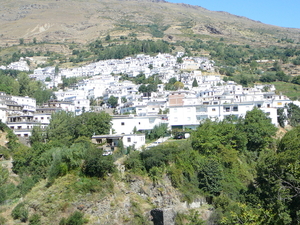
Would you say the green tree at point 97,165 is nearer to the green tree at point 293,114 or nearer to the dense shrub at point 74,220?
→ the dense shrub at point 74,220

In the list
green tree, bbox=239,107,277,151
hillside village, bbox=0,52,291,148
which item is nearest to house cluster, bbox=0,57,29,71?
hillside village, bbox=0,52,291,148

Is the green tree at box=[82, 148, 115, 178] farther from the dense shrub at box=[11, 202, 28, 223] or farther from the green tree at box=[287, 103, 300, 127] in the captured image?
the green tree at box=[287, 103, 300, 127]

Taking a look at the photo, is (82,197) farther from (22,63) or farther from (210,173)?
(22,63)

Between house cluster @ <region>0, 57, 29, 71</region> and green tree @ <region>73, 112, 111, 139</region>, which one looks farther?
house cluster @ <region>0, 57, 29, 71</region>

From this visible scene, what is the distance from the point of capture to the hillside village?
43.6m

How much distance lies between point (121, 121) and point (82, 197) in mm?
14259

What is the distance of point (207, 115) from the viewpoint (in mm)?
44094

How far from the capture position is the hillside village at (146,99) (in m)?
43.6

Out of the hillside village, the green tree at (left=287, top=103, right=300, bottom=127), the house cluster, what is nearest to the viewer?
the hillside village

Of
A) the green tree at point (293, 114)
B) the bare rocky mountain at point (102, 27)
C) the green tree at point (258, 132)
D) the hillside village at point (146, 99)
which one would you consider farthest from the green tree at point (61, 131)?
the bare rocky mountain at point (102, 27)

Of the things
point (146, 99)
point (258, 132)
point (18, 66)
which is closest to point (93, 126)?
point (258, 132)

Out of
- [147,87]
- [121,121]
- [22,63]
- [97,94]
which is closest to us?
[121,121]

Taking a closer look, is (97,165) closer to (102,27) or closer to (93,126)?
(93,126)

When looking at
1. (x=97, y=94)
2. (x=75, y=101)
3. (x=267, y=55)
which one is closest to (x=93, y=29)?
(x=267, y=55)
